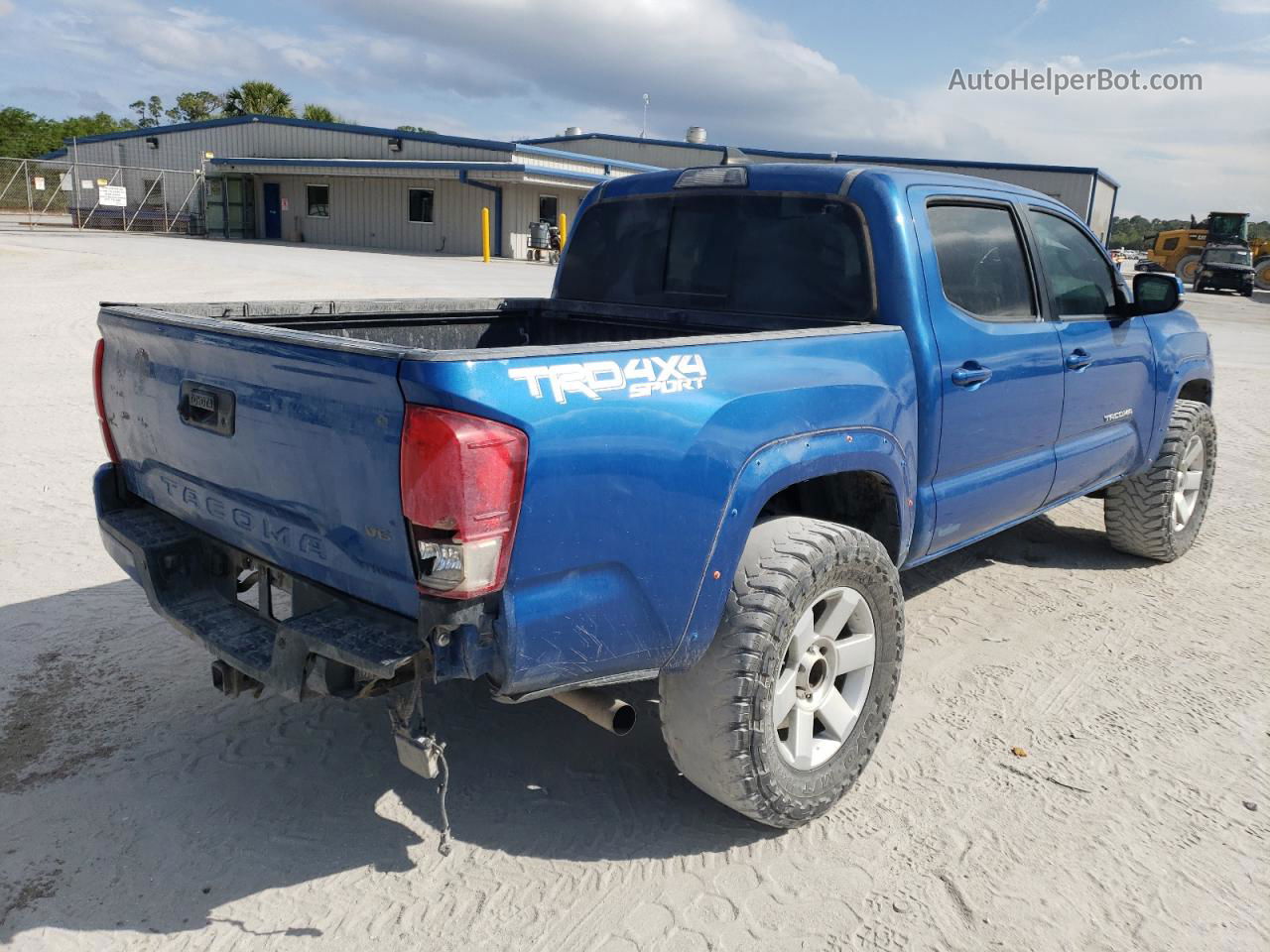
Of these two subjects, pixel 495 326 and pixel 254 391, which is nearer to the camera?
pixel 254 391

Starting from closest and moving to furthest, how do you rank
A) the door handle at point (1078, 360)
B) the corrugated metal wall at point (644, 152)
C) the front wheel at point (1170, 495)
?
the door handle at point (1078, 360), the front wheel at point (1170, 495), the corrugated metal wall at point (644, 152)

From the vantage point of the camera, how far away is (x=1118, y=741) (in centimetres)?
357

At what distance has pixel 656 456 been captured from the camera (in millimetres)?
2457

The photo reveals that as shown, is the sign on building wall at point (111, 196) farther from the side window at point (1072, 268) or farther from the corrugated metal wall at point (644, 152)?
the side window at point (1072, 268)

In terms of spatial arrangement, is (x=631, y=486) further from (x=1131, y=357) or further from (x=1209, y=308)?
(x=1209, y=308)

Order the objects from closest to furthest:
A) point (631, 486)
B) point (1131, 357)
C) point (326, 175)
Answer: point (631, 486), point (1131, 357), point (326, 175)

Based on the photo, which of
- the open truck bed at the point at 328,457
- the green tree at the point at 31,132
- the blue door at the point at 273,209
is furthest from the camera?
the green tree at the point at 31,132

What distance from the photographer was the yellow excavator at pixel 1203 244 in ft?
128

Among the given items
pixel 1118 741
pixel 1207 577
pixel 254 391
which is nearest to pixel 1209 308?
pixel 1207 577

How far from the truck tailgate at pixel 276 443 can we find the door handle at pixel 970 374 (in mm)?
2181

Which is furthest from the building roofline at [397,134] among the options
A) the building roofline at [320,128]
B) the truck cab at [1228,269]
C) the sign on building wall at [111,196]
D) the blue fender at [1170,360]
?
the blue fender at [1170,360]

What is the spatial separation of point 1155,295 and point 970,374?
172cm

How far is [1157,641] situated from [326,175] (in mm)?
34868

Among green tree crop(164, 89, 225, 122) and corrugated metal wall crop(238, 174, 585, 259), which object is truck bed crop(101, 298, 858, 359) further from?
green tree crop(164, 89, 225, 122)
